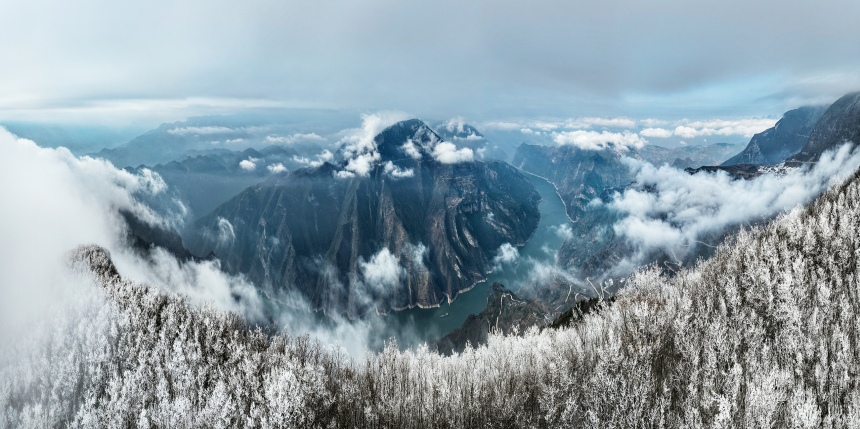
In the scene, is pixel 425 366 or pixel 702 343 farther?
pixel 425 366

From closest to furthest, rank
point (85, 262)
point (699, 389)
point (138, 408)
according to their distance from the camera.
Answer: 1. point (699, 389)
2. point (138, 408)
3. point (85, 262)

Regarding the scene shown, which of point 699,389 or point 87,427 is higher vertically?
point 699,389

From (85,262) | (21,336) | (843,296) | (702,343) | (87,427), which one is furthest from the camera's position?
(85,262)

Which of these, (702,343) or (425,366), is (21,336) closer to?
(425,366)

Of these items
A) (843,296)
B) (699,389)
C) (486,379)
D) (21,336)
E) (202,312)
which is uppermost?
(843,296)

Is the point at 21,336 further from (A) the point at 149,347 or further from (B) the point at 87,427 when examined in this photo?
(B) the point at 87,427

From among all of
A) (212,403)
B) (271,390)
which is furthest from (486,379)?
(212,403)

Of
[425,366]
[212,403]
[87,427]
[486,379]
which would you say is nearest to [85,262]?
[87,427]
